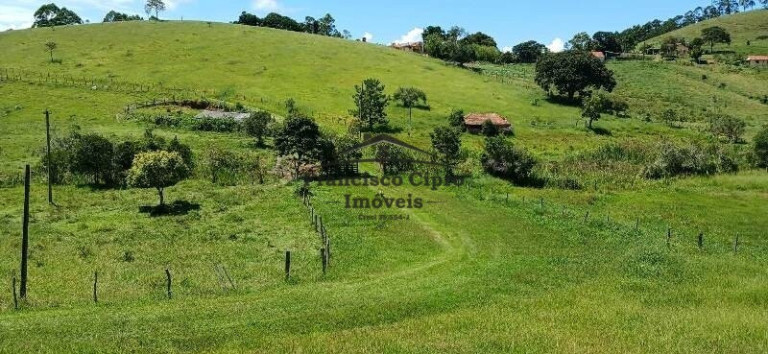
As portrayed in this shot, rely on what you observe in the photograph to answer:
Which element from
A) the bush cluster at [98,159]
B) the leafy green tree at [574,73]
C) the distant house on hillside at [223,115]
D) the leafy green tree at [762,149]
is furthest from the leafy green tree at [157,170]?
the leafy green tree at [574,73]

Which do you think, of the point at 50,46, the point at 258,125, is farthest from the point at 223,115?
the point at 50,46

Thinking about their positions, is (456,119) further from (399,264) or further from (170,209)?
(399,264)

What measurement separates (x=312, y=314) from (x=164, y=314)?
5.46m

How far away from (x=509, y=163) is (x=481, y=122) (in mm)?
24395

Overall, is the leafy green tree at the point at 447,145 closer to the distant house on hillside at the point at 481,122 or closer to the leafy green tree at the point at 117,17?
the distant house on hillside at the point at 481,122

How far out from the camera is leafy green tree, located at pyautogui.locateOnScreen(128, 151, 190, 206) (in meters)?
44.8

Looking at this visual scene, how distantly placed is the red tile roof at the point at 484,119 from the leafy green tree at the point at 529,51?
7955 centimetres

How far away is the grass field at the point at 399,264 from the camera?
67.6ft

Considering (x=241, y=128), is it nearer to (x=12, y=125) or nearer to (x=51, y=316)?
(x=12, y=125)

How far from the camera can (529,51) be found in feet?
516

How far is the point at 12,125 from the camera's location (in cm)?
7475

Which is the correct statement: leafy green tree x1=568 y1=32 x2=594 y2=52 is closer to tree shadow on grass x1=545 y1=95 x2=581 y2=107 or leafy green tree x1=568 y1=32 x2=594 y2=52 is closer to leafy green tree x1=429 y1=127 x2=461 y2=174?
tree shadow on grass x1=545 y1=95 x2=581 y2=107

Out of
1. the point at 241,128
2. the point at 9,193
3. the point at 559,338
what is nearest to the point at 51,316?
the point at 559,338

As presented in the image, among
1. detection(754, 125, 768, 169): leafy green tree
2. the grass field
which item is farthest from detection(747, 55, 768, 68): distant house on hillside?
detection(754, 125, 768, 169): leafy green tree
